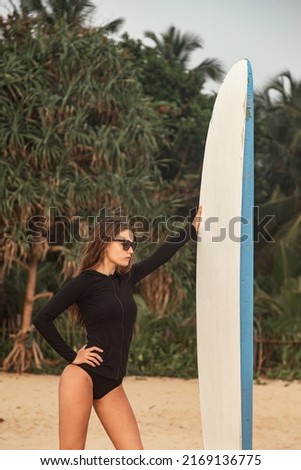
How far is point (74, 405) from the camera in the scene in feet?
9.63

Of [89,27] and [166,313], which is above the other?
[89,27]

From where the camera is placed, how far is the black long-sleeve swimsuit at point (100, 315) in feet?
9.86

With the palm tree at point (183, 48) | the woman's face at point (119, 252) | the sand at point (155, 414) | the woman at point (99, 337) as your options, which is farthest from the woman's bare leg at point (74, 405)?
the palm tree at point (183, 48)

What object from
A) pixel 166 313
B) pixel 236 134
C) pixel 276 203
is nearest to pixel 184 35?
pixel 276 203

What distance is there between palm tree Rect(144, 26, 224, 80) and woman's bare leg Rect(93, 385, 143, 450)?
14.1 metres

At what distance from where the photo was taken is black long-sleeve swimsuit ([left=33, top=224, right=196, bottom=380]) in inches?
118

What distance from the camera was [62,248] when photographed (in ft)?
32.4

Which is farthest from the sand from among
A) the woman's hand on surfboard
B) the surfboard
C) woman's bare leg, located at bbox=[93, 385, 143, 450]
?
woman's bare leg, located at bbox=[93, 385, 143, 450]

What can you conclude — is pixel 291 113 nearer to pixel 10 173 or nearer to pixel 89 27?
pixel 89 27

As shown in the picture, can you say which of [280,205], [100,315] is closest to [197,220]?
[100,315]

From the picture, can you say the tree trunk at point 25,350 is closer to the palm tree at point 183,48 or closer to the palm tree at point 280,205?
the palm tree at point 280,205

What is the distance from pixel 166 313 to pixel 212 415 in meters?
7.07

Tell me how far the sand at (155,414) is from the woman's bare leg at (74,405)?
12.3 ft

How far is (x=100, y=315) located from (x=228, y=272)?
52 centimetres
